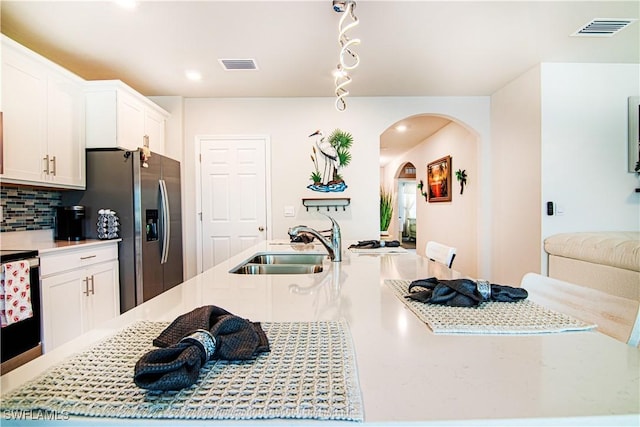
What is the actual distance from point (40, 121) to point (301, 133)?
99.2 inches

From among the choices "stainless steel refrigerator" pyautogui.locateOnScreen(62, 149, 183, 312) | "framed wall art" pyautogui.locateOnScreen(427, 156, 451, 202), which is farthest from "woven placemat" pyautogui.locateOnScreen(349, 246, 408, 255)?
"framed wall art" pyautogui.locateOnScreen(427, 156, 451, 202)

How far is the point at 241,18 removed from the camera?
2.39 meters

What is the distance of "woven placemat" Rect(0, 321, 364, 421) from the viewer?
1.43ft

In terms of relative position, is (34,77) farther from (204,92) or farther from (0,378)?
(0,378)

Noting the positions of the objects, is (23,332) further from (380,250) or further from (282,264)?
(380,250)

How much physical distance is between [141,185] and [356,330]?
112 inches

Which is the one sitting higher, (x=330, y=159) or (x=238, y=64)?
(x=238, y=64)

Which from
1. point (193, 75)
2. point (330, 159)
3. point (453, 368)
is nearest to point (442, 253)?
point (453, 368)

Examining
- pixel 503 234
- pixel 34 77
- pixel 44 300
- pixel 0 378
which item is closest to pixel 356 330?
pixel 0 378

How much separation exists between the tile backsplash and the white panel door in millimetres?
1528

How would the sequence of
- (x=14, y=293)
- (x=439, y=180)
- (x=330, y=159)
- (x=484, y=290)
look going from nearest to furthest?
(x=484, y=290)
(x=14, y=293)
(x=330, y=159)
(x=439, y=180)

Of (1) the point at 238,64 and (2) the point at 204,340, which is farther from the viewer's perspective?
(1) the point at 238,64

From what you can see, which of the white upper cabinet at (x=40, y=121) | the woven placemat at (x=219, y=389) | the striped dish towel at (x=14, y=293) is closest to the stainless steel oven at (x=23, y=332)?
the striped dish towel at (x=14, y=293)

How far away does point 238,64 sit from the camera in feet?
10.4
